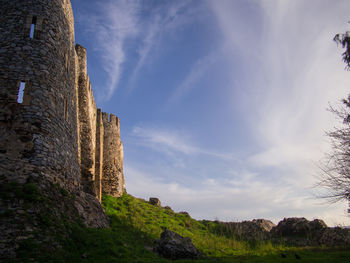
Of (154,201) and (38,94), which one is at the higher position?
(38,94)

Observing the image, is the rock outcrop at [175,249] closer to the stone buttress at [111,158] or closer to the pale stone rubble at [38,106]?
the pale stone rubble at [38,106]

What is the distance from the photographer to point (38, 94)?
1229 cm

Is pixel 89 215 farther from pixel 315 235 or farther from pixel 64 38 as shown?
pixel 315 235

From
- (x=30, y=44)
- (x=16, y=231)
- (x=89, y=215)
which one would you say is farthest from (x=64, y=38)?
(x=16, y=231)

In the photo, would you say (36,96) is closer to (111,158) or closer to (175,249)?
(175,249)

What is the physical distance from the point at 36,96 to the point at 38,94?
6.3 inches

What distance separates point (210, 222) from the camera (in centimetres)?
3434

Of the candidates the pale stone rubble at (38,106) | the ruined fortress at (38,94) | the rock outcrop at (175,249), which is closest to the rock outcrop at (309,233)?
the rock outcrop at (175,249)

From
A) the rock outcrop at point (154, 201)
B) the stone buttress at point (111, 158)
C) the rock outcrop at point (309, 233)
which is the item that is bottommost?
the rock outcrop at point (309, 233)

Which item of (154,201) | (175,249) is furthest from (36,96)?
(154,201)

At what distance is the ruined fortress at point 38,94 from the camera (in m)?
11.0

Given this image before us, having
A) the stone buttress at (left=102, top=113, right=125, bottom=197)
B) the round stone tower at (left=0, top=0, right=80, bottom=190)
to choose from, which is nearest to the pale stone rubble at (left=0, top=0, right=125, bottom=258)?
the round stone tower at (left=0, top=0, right=80, bottom=190)

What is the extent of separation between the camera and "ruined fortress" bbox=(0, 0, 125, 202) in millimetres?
11008

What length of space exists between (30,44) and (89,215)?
913cm
